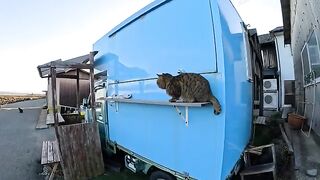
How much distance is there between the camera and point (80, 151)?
4.59 m

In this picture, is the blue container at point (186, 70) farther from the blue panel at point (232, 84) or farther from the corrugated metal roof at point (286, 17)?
the corrugated metal roof at point (286, 17)

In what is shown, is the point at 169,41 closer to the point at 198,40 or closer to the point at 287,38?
the point at 198,40

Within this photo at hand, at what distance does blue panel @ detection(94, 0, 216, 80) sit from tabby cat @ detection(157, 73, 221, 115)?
121mm

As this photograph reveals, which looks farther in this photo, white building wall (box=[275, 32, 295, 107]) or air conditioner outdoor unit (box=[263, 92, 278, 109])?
white building wall (box=[275, 32, 295, 107])

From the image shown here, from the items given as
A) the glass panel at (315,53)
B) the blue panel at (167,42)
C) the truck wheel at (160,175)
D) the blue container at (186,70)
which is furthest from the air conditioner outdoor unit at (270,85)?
the truck wheel at (160,175)

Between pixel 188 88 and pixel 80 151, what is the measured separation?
315cm

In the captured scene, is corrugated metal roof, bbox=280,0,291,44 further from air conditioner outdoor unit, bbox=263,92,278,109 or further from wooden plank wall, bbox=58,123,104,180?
wooden plank wall, bbox=58,123,104,180

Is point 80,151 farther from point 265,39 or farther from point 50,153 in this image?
point 265,39

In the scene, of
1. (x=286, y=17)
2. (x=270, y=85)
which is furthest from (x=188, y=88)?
(x=270, y=85)

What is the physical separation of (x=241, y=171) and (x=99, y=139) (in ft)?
9.67

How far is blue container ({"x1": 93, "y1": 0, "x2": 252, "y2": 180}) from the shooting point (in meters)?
2.27

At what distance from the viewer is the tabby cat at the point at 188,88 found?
7.39ft

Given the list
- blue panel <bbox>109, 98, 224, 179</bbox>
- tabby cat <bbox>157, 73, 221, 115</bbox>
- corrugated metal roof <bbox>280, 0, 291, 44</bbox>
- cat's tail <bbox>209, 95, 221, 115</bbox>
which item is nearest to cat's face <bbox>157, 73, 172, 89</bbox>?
tabby cat <bbox>157, 73, 221, 115</bbox>

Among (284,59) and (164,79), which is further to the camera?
(284,59)
